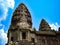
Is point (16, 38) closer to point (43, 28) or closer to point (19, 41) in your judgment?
point (19, 41)

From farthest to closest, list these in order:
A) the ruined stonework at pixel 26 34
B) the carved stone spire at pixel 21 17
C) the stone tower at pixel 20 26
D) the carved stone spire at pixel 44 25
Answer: the carved stone spire at pixel 44 25
the carved stone spire at pixel 21 17
the stone tower at pixel 20 26
the ruined stonework at pixel 26 34

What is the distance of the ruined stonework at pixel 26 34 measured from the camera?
62.0 m

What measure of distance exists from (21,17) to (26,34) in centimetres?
778

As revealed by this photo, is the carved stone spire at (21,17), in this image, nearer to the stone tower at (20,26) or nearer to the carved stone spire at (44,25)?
the stone tower at (20,26)

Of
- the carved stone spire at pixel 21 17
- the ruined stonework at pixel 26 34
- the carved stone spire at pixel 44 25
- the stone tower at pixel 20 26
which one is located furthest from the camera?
the carved stone spire at pixel 44 25

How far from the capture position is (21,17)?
224ft

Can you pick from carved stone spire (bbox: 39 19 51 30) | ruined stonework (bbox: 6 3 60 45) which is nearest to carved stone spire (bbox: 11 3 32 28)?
ruined stonework (bbox: 6 3 60 45)

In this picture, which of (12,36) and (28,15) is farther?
(28,15)

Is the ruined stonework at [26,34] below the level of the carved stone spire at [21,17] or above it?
below

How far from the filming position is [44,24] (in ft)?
245

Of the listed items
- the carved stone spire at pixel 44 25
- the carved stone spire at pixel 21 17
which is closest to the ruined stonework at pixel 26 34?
the carved stone spire at pixel 21 17

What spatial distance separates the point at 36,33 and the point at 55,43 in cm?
658

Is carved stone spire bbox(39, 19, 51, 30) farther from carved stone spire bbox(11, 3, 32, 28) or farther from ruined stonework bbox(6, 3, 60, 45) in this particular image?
carved stone spire bbox(11, 3, 32, 28)

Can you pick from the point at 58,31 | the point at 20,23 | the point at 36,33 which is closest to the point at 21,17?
the point at 20,23
